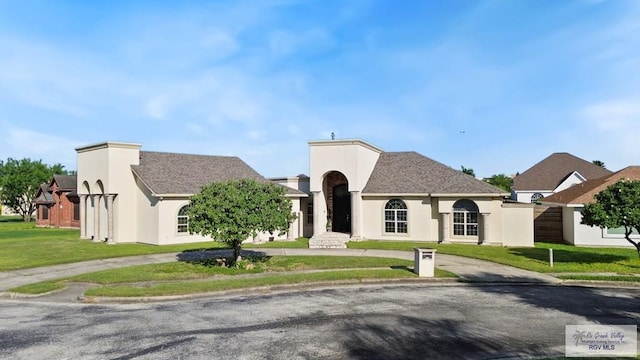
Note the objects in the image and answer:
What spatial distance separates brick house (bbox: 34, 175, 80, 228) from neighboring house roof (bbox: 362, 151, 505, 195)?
32974 mm

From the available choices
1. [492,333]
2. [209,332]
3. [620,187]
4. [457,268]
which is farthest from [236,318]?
[620,187]

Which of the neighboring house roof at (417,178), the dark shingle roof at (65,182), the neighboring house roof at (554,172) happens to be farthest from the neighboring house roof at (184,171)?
the neighboring house roof at (554,172)

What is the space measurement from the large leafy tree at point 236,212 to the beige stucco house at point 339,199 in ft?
25.5

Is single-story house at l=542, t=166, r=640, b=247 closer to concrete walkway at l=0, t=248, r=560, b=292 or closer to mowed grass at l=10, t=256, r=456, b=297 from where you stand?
concrete walkway at l=0, t=248, r=560, b=292

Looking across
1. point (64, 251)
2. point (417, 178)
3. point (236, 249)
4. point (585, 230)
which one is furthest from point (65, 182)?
point (585, 230)

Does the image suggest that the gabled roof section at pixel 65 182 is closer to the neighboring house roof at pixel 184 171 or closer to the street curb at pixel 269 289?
the neighboring house roof at pixel 184 171

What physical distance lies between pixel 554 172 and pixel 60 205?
56.1 m

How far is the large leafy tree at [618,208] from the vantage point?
17.0 meters

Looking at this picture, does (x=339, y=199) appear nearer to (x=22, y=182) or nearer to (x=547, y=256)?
(x=547, y=256)

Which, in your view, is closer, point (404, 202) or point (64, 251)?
point (64, 251)

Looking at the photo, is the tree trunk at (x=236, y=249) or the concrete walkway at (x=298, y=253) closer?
the concrete walkway at (x=298, y=253)

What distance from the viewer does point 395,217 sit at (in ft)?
95.1

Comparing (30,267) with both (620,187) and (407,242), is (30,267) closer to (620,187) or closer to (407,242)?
(407,242)

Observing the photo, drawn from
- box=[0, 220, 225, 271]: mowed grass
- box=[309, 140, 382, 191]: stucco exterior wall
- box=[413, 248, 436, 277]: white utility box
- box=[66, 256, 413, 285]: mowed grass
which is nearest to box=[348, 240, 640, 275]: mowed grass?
box=[309, 140, 382, 191]: stucco exterior wall
